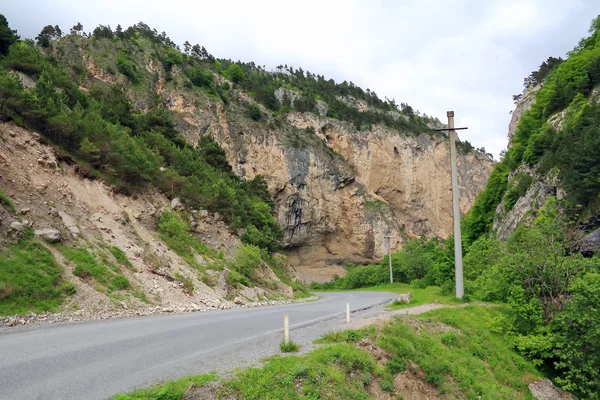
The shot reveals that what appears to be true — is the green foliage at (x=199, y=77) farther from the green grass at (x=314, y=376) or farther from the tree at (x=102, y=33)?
the green grass at (x=314, y=376)

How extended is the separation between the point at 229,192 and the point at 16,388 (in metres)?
29.8

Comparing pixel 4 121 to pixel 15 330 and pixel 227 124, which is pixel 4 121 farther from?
pixel 227 124

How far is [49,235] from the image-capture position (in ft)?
54.0

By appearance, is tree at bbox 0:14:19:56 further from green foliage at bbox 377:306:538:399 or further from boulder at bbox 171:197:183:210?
green foliage at bbox 377:306:538:399

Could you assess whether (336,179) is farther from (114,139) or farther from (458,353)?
(458,353)

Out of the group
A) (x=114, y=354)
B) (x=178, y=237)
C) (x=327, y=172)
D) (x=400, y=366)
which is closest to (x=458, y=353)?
(x=400, y=366)

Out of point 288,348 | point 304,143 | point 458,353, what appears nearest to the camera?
point 288,348

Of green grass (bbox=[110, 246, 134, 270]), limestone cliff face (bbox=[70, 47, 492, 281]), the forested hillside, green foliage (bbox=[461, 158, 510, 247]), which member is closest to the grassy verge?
the forested hillside

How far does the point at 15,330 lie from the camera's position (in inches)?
389

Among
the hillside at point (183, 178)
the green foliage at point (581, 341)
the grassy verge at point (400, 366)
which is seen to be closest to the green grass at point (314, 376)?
the grassy verge at point (400, 366)

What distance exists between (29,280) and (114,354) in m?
8.50

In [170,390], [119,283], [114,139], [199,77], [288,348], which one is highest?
[199,77]

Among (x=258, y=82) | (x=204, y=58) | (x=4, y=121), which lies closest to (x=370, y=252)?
(x=258, y=82)

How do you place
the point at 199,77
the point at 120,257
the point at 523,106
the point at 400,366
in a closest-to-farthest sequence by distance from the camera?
the point at 400,366 < the point at 120,257 < the point at 523,106 < the point at 199,77
